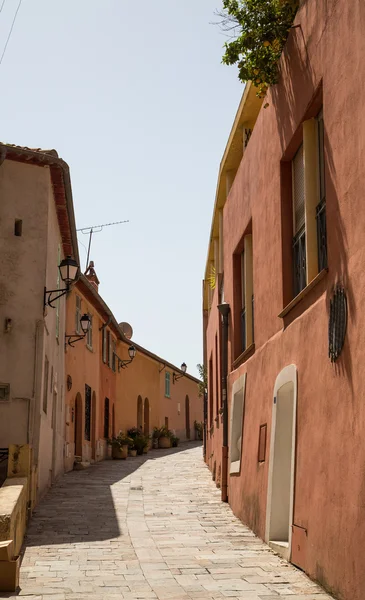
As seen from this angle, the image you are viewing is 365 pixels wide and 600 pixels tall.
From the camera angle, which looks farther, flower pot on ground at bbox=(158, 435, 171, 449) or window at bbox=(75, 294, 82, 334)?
flower pot on ground at bbox=(158, 435, 171, 449)

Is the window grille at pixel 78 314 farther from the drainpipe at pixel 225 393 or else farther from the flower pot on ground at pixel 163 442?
the flower pot on ground at pixel 163 442

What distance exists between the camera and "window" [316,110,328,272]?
26.3ft

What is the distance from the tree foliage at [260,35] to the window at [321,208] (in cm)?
145

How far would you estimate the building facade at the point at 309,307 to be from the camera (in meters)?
6.38

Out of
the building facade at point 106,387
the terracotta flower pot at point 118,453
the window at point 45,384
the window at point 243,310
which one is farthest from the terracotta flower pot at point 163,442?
the window at point 243,310

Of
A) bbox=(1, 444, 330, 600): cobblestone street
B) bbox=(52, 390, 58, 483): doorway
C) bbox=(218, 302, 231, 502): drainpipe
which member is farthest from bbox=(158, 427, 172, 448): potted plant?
bbox=(218, 302, 231, 502): drainpipe

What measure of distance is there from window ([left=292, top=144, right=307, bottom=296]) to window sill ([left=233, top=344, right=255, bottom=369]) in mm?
2741

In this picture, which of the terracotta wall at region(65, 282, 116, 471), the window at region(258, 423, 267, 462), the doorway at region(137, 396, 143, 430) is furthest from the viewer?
the doorway at region(137, 396, 143, 430)

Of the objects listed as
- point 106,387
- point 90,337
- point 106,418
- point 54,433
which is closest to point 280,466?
point 54,433

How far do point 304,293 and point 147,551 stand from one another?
3.65m

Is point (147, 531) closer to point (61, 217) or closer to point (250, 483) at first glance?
point (250, 483)

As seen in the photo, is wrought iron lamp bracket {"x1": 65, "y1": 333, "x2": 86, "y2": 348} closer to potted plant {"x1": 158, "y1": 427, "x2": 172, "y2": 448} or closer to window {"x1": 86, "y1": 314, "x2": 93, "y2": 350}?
window {"x1": 86, "y1": 314, "x2": 93, "y2": 350}

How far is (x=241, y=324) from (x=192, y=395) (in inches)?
1294

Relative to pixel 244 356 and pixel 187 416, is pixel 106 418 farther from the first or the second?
pixel 244 356
